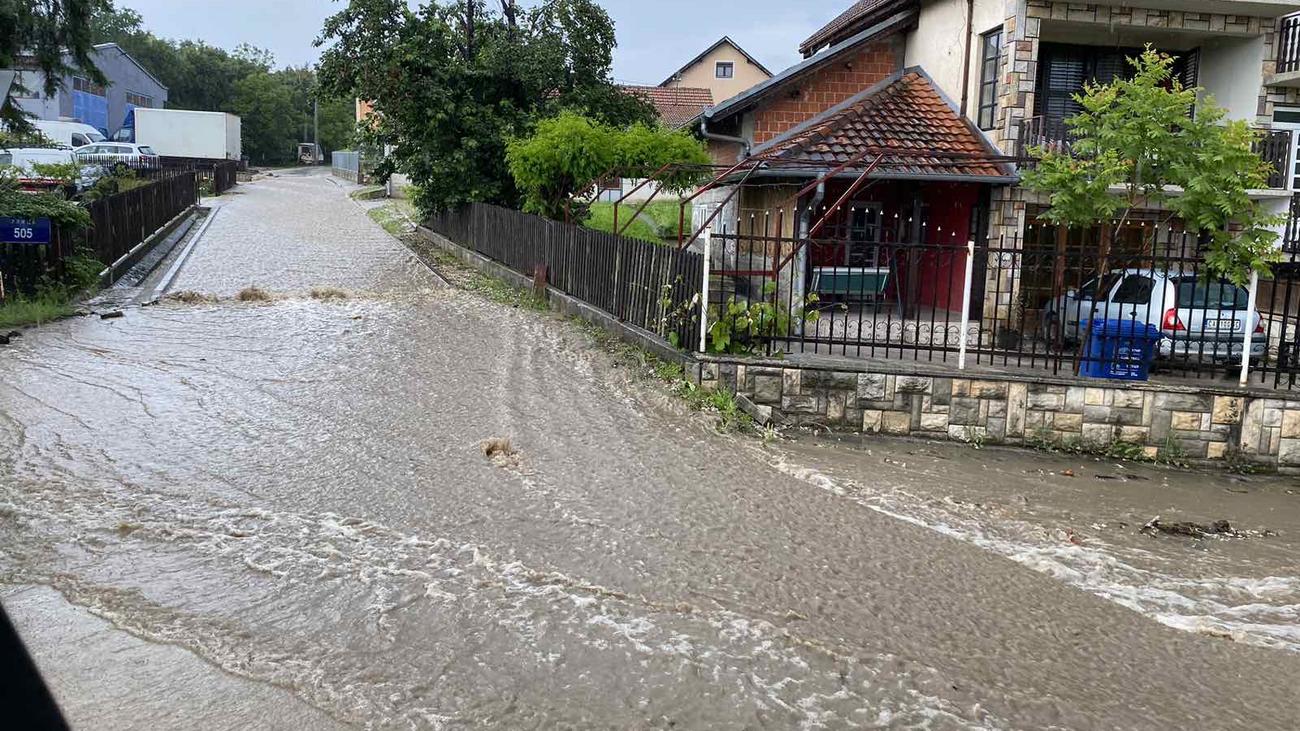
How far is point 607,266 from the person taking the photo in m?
15.0

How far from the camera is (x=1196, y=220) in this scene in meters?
10.6

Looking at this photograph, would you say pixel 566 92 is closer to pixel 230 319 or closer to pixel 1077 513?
pixel 230 319

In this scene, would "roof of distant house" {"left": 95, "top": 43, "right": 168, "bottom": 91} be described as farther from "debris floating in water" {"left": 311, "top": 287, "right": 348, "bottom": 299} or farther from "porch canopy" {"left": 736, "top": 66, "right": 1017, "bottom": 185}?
"porch canopy" {"left": 736, "top": 66, "right": 1017, "bottom": 185}

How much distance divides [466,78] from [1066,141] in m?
12.7

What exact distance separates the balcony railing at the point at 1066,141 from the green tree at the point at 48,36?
17.8 meters

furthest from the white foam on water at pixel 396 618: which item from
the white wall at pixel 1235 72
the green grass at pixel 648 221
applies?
the green grass at pixel 648 221

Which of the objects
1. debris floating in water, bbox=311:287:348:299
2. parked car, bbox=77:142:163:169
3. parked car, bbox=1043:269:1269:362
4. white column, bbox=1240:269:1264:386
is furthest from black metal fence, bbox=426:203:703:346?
parked car, bbox=77:142:163:169

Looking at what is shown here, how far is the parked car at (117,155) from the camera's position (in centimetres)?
3625

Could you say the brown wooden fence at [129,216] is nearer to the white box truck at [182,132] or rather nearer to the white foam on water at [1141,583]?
the white foam on water at [1141,583]

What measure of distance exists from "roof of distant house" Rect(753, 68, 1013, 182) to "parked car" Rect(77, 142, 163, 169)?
88.7 ft

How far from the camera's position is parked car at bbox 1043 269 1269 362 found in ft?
35.1

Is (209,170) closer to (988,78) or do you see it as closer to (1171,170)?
(988,78)

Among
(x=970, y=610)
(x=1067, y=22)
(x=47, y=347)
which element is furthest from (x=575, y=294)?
(x=970, y=610)

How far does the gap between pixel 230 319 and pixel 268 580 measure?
9981mm
